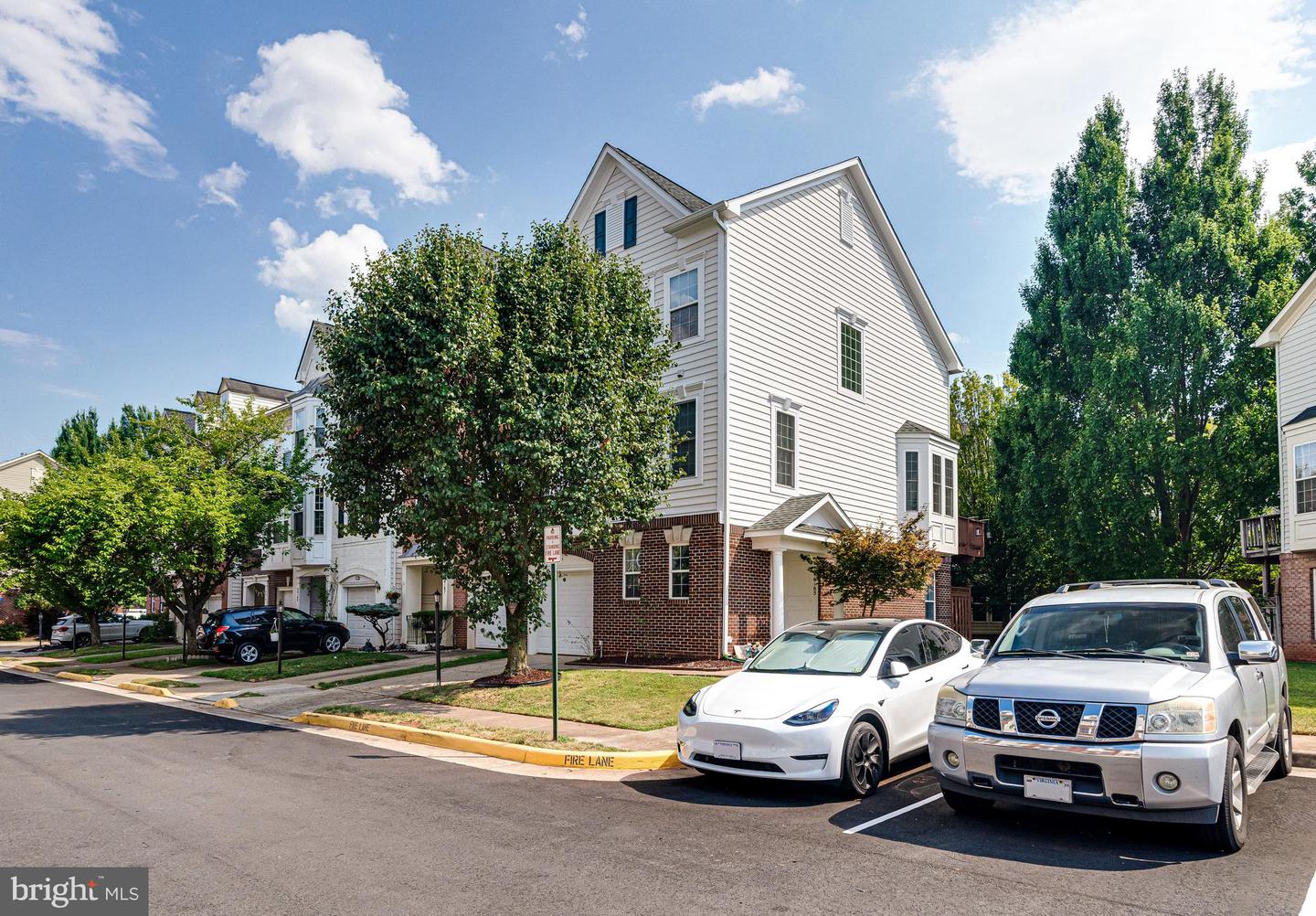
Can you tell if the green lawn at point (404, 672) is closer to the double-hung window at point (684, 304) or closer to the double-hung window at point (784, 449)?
the double-hung window at point (784, 449)

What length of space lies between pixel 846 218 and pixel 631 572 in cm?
1108

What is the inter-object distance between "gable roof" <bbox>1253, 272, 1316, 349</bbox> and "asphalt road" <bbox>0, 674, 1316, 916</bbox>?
19996 millimetres

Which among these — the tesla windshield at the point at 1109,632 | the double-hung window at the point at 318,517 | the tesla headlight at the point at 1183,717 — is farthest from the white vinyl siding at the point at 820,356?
the double-hung window at the point at 318,517

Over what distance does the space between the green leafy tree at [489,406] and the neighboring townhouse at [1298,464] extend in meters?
18.1

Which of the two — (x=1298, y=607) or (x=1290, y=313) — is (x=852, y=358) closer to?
(x=1290, y=313)

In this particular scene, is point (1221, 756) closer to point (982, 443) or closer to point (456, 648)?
point (456, 648)

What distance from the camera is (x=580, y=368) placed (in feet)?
49.0

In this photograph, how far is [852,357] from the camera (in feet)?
78.2

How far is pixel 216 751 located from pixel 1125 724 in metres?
9.85

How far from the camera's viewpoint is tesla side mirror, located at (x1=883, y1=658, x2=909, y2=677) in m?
8.47

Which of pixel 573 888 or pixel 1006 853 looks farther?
pixel 1006 853

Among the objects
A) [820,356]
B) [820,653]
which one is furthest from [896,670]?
[820,356]

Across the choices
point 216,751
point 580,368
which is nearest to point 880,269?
point 580,368

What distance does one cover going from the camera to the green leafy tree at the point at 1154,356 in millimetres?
27734
